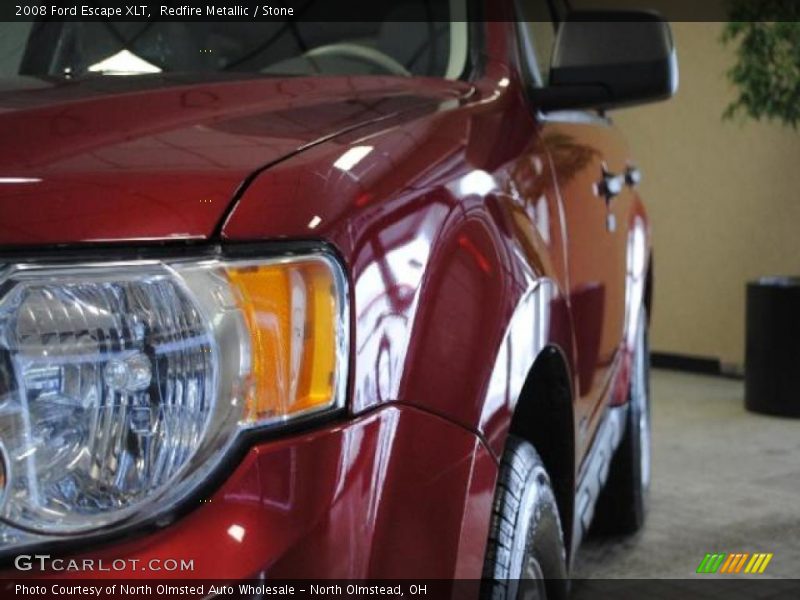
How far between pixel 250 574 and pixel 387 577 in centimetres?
13

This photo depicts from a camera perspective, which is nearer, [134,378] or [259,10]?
[134,378]

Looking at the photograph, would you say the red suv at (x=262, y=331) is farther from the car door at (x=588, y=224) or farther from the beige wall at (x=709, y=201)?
the beige wall at (x=709, y=201)

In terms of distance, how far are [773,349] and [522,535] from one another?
12.9ft

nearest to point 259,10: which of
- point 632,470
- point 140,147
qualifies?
point 140,147

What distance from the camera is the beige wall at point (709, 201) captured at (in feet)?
19.1

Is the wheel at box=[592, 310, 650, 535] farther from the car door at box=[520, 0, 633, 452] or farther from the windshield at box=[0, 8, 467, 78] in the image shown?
the windshield at box=[0, 8, 467, 78]

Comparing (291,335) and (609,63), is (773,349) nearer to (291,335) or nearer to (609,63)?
(609,63)

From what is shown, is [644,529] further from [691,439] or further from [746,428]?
[746,428]

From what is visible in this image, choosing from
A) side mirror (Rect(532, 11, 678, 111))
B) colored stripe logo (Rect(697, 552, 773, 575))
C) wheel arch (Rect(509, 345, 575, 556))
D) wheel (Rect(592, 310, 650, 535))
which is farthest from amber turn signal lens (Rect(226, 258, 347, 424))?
colored stripe logo (Rect(697, 552, 773, 575))

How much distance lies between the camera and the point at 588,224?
1.83 m

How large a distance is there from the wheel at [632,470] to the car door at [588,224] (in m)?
0.48

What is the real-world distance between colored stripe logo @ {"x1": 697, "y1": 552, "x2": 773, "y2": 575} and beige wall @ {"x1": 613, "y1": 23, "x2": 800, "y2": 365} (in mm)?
3140

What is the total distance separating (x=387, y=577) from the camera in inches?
34.5

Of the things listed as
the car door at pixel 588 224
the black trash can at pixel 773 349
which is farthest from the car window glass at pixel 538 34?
the black trash can at pixel 773 349
